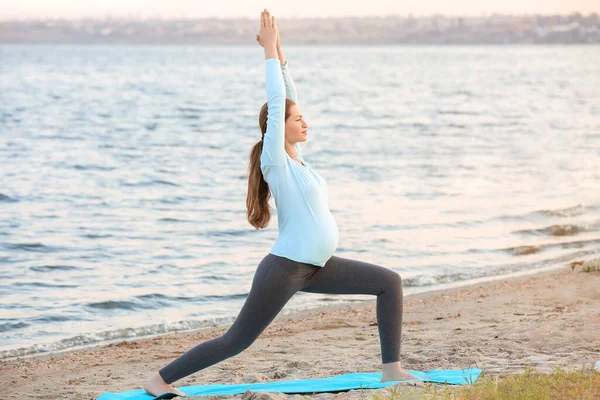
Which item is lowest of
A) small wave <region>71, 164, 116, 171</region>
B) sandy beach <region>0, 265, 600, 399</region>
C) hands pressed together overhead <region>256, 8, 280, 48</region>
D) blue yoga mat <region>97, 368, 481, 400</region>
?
small wave <region>71, 164, 116, 171</region>

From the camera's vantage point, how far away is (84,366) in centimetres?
786

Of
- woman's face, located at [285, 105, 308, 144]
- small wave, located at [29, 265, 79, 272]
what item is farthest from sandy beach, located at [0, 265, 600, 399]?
small wave, located at [29, 265, 79, 272]

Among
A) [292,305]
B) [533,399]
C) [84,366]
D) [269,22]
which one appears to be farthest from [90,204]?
[533,399]

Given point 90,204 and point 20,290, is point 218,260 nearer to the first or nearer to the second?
point 20,290

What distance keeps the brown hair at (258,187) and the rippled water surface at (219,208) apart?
437 centimetres

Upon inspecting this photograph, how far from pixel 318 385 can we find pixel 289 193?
1.57 metres

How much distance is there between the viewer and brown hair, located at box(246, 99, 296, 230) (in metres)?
5.34

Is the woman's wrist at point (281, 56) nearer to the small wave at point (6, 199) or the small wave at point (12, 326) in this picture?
the small wave at point (12, 326)

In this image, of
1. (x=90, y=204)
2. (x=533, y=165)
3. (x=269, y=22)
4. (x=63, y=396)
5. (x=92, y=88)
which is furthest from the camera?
(x=92, y=88)

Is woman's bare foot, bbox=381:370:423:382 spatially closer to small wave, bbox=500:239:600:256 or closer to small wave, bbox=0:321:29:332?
small wave, bbox=0:321:29:332

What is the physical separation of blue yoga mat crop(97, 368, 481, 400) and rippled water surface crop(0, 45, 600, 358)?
10.7 ft

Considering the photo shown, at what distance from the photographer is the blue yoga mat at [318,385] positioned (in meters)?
5.80

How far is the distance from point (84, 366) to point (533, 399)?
4647 mm

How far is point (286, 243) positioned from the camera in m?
5.22
